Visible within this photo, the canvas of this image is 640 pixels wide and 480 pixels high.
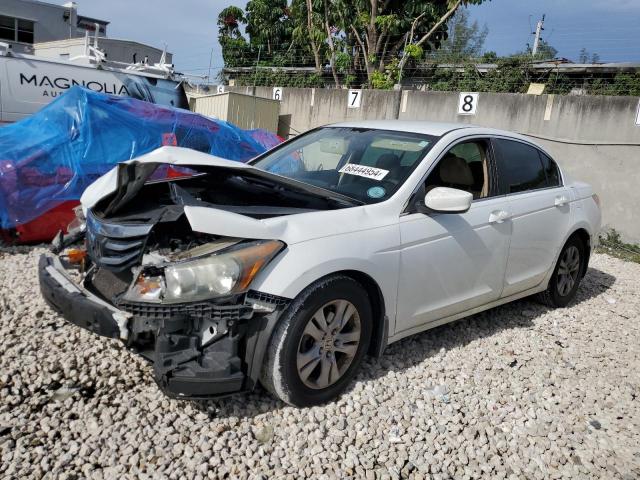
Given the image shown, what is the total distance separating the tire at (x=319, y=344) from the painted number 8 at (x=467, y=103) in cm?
809

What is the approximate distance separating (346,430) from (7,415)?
68.4 inches

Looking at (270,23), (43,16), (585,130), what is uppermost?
(270,23)

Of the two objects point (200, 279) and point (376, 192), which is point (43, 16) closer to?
point (376, 192)

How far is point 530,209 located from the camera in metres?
4.16

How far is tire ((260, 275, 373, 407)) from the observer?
104 inches

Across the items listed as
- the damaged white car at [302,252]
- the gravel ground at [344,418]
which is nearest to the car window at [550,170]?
the damaged white car at [302,252]

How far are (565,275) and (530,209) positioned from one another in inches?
45.3

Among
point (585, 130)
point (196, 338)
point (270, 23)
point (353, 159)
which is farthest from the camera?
point (270, 23)

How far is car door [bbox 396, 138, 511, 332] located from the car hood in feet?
1.16

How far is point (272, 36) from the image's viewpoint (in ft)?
79.0

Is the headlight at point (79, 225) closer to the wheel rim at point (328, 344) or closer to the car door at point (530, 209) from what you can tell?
the wheel rim at point (328, 344)

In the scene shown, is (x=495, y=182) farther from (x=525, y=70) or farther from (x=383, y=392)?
(x=525, y=70)

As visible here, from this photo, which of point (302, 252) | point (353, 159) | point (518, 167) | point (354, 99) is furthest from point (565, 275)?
point (354, 99)

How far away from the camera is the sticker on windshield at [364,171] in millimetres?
3467
